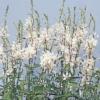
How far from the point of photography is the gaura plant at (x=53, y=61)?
A: 366 centimetres

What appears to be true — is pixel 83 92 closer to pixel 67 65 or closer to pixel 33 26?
pixel 67 65

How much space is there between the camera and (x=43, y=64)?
139 inches

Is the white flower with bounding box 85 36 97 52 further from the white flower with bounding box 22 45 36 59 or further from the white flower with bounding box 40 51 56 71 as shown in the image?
the white flower with bounding box 22 45 36 59

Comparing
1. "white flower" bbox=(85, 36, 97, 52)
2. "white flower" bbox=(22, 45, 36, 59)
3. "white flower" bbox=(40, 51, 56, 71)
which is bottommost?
"white flower" bbox=(40, 51, 56, 71)

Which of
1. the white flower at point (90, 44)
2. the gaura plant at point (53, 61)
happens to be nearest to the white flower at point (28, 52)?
the gaura plant at point (53, 61)

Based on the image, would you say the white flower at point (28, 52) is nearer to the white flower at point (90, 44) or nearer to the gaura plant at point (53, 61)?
the gaura plant at point (53, 61)

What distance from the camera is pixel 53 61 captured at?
359 cm

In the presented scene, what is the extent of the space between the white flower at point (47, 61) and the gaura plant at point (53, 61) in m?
0.04

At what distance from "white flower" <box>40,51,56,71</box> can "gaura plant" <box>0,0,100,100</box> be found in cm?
4

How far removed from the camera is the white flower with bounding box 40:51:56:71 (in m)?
3.52

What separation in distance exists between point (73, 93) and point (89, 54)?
34cm

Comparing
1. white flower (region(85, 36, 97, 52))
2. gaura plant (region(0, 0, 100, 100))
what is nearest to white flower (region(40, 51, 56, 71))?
gaura plant (region(0, 0, 100, 100))

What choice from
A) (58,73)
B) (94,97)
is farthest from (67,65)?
(94,97)

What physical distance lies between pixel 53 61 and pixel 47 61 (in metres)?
0.08
